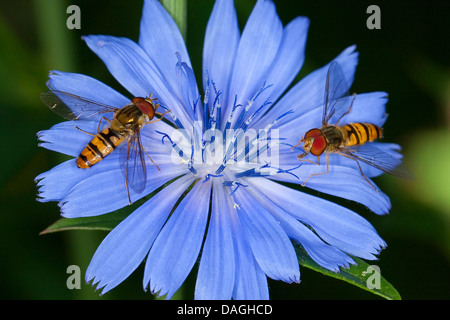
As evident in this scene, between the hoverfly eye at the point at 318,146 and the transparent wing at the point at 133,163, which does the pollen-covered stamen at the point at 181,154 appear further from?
the hoverfly eye at the point at 318,146

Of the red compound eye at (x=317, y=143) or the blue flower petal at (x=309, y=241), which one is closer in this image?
the blue flower petal at (x=309, y=241)

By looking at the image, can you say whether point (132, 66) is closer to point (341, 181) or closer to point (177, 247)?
point (177, 247)

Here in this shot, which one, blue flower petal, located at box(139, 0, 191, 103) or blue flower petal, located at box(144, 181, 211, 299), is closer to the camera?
blue flower petal, located at box(144, 181, 211, 299)

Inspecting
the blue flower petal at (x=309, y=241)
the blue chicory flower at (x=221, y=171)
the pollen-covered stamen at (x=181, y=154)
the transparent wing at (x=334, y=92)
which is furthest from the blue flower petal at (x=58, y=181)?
the transparent wing at (x=334, y=92)

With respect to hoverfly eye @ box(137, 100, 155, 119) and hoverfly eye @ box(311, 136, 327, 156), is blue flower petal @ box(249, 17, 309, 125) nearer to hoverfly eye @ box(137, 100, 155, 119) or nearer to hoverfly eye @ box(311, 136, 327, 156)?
hoverfly eye @ box(311, 136, 327, 156)

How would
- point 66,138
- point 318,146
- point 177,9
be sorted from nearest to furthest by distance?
A: point 66,138 → point 318,146 → point 177,9

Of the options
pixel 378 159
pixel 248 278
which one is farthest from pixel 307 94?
pixel 248 278

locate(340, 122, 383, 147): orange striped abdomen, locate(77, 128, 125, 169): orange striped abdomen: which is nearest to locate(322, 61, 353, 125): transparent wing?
locate(340, 122, 383, 147): orange striped abdomen
